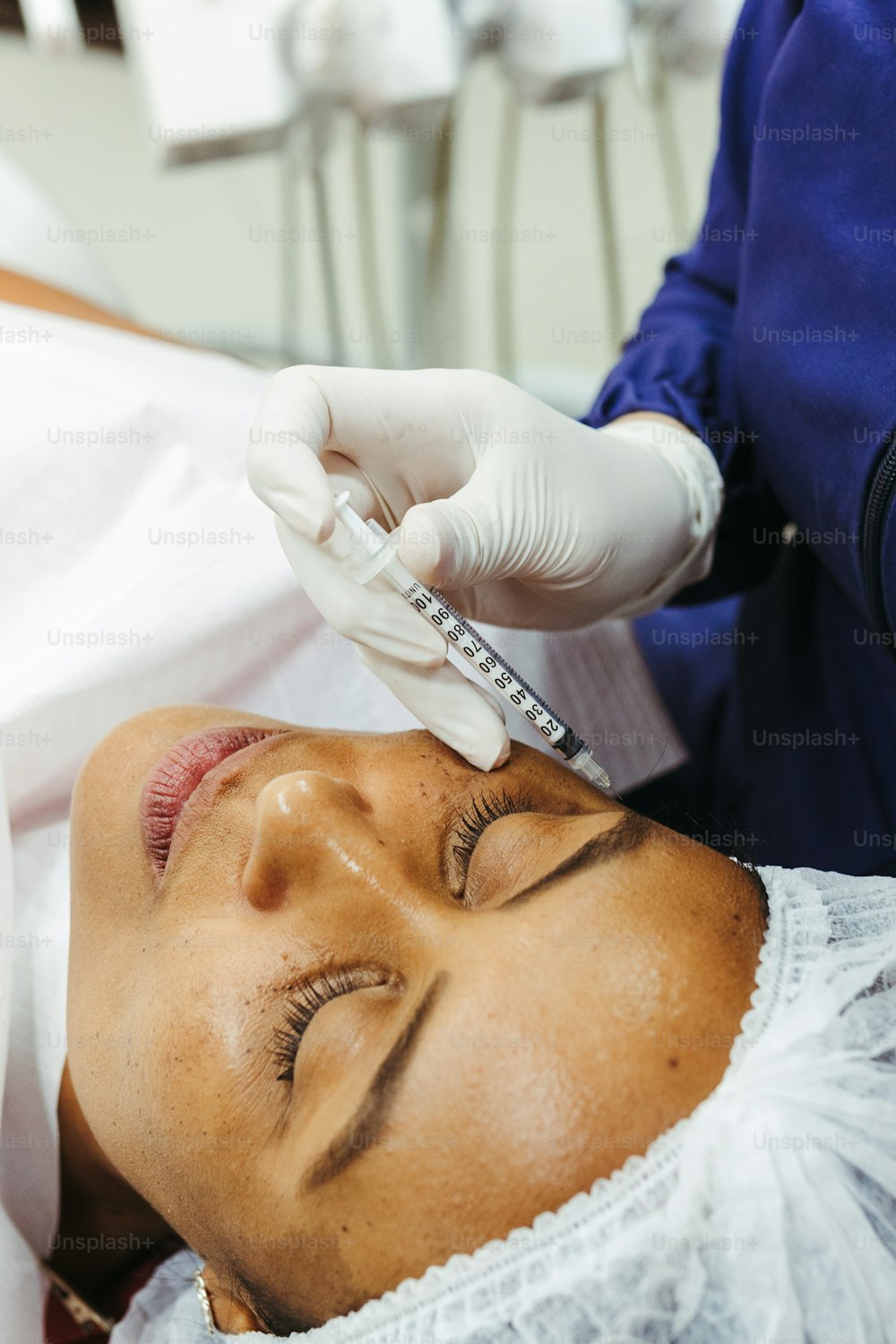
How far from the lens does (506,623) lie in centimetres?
102

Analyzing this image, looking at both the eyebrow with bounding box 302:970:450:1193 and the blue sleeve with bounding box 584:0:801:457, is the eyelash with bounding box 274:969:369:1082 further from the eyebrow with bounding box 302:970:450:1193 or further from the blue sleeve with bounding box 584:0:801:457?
the blue sleeve with bounding box 584:0:801:457

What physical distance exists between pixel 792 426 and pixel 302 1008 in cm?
67

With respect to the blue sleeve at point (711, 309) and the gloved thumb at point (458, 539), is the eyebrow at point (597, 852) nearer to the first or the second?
the gloved thumb at point (458, 539)

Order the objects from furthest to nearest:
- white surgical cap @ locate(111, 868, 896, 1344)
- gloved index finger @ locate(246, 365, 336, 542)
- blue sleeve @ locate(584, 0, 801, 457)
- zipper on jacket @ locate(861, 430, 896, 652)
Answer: blue sleeve @ locate(584, 0, 801, 457) → zipper on jacket @ locate(861, 430, 896, 652) → gloved index finger @ locate(246, 365, 336, 542) → white surgical cap @ locate(111, 868, 896, 1344)

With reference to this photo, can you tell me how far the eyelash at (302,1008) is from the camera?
2.13ft

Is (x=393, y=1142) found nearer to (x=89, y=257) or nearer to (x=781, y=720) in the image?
(x=781, y=720)

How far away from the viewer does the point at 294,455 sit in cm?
72

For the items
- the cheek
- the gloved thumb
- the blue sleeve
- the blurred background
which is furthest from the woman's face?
the blurred background

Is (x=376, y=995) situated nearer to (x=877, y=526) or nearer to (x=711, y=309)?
(x=877, y=526)

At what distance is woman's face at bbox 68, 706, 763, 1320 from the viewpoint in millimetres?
599

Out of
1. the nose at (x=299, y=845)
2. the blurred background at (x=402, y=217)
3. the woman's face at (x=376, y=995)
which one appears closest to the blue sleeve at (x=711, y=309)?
the woman's face at (x=376, y=995)

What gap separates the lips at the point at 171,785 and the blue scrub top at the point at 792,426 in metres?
0.46

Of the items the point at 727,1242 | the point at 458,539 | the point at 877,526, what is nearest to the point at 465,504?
the point at 458,539

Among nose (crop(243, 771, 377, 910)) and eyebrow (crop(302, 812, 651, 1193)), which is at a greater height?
nose (crop(243, 771, 377, 910))
